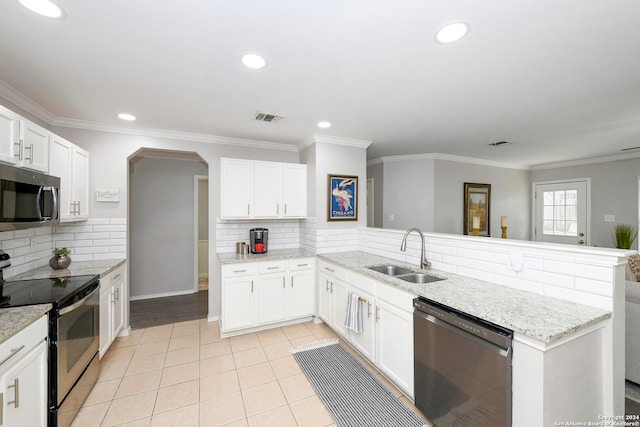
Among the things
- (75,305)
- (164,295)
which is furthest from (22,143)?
(164,295)

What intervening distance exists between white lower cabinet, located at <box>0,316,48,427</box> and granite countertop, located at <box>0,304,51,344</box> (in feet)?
0.12

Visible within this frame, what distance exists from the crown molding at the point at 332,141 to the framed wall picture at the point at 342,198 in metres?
0.44

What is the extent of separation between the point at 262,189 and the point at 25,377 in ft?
8.33

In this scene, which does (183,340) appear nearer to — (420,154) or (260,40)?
(260,40)

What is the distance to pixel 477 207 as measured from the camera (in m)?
5.32

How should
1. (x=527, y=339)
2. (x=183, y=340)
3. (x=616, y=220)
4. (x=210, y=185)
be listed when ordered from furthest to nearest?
(x=616, y=220), (x=210, y=185), (x=183, y=340), (x=527, y=339)

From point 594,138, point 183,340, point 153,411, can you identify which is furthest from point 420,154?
point 153,411

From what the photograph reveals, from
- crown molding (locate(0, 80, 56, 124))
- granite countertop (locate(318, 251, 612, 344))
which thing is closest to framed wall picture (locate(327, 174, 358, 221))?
granite countertop (locate(318, 251, 612, 344))

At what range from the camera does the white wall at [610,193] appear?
Result: 15.4ft

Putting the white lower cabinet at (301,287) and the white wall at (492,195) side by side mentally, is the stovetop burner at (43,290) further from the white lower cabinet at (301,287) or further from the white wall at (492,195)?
the white wall at (492,195)

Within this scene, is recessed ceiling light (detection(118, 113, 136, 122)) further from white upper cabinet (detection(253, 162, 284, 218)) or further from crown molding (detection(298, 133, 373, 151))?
crown molding (detection(298, 133, 373, 151))

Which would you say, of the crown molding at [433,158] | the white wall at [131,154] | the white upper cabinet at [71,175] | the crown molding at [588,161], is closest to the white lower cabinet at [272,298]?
the white wall at [131,154]

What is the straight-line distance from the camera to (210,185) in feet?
11.6

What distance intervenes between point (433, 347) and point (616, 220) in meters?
5.59
